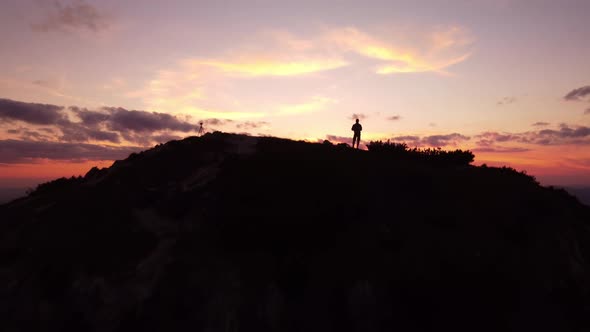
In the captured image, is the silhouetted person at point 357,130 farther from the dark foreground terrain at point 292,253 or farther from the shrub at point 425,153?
the dark foreground terrain at point 292,253

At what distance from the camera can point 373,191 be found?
21.5 meters

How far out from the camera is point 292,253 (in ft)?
54.5

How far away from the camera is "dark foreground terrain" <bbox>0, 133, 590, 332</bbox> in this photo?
14.9 metres

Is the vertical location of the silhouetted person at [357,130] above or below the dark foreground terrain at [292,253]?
above

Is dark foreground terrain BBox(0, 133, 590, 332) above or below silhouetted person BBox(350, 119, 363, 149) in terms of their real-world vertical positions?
below

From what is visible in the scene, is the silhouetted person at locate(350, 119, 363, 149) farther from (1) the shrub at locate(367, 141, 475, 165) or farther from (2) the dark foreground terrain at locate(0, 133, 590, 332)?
(2) the dark foreground terrain at locate(0, 133, 590, 332)

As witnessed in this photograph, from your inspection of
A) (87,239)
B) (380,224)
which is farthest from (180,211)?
(380,224)

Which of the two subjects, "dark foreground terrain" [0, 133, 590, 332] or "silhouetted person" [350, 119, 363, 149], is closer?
"dark foreground terrain" [0, 133, 590, 332]

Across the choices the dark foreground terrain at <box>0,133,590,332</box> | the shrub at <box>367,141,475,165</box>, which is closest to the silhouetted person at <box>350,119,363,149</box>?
the shrub at <box>367,141,475,165</box>

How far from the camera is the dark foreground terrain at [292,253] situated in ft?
48.9

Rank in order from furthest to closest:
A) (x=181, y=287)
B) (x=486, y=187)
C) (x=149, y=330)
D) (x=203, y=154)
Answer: (x=203, y=154), (x=486, y=187), (x=181, y=287), (x=149, y=330)

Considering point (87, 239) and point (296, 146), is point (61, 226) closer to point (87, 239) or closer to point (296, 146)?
point (87, 239)

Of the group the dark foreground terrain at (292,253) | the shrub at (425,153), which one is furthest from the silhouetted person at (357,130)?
the dark foreground terrain at (292,253)

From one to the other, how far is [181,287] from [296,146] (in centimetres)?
1490
